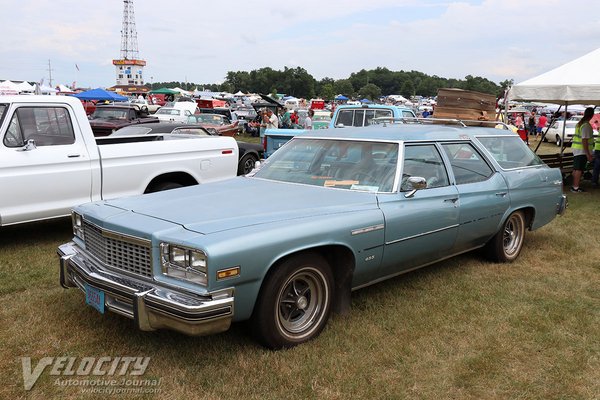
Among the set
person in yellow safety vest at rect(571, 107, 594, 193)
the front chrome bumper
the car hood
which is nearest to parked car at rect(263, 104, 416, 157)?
person in yellow safety vest at rect(571, 107, 594, 193)

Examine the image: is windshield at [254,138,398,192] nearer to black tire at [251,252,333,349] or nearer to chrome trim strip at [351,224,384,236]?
chrome trim strip at [351,224,384,236]

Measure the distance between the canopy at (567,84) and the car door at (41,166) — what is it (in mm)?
9431

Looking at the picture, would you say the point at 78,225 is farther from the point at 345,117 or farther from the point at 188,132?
the point at 345,117

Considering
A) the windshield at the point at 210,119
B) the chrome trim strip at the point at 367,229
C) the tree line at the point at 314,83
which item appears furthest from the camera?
the tree line at the point at 314,83

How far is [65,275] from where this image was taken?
12.7ft

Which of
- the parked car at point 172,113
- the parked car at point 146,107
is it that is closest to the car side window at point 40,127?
the parked car at point 146,107

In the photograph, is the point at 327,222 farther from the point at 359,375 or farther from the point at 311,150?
the point at 311,150

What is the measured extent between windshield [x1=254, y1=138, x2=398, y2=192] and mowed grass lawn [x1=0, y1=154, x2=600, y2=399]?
1.10 m

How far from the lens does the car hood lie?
11.2 ft

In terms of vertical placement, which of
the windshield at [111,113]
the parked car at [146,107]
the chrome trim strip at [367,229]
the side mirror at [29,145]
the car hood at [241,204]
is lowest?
the parked car at [146,107]

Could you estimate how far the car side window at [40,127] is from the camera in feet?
19.0

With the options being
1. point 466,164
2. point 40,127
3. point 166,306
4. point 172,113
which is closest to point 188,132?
point 40,127

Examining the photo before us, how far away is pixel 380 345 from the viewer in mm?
3723

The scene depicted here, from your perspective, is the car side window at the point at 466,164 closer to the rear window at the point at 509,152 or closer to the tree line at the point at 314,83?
the rear window at the point at 509,152
